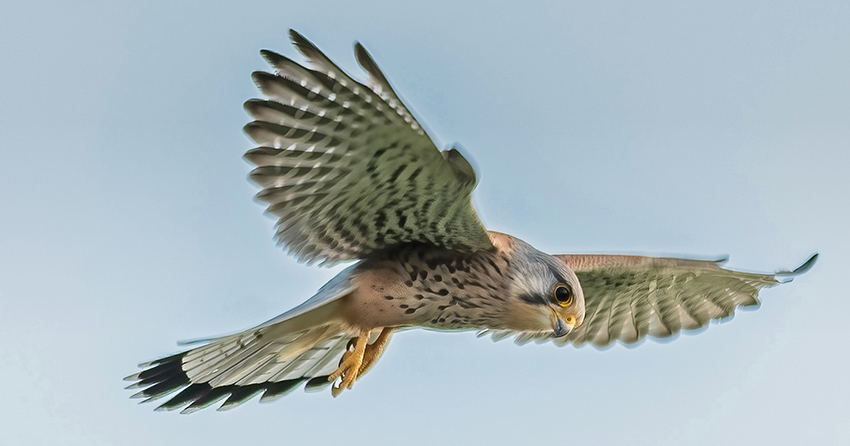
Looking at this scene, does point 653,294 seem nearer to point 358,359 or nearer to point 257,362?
point 358,359

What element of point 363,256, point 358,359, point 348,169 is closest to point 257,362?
point 358,359

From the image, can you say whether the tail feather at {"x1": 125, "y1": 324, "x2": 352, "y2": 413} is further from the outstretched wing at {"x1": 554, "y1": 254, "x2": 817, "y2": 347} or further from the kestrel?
the outstretched wing at {"x1": 554, "y1": 254, "x2": 817, "y2": 347}

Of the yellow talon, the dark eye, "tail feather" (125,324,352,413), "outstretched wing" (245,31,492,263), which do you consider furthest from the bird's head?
"tail feather" (125,324,352,413)

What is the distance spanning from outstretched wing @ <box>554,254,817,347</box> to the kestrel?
0.06 feet

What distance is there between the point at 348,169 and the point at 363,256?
759mm

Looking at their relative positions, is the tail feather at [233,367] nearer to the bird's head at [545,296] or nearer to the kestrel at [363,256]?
the kestrel at [363,256]

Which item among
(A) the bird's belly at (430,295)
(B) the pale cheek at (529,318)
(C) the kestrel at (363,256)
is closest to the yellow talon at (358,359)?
(C) the kestrel at (363,256)

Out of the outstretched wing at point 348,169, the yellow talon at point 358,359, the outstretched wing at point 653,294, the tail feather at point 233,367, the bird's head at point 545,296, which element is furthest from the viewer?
the outstretched wing at point 653,294

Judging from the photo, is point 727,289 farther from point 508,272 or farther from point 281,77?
point 281,77

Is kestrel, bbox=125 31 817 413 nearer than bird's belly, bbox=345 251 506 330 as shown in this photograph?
Yes

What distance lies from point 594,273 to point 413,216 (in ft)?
4.77

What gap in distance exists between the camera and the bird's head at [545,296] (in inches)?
156

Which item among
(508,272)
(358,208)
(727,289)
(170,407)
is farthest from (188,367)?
(727,289)

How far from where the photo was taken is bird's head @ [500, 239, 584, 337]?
396cm
